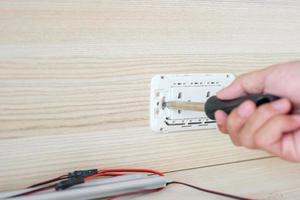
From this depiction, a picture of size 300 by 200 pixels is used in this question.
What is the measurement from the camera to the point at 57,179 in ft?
1.83

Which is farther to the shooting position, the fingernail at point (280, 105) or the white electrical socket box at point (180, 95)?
the white electrical socket box at point (180, 95)

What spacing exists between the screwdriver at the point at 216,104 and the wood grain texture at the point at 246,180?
0.13 m

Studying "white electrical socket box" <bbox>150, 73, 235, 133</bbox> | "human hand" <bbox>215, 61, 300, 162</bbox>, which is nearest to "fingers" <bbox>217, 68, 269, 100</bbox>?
"human hand" <bbox>215, 61, 300, 162</bbox>

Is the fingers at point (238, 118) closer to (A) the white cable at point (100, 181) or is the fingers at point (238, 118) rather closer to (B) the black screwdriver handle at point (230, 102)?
(B) the black screwdriver handle at point (230, 102)

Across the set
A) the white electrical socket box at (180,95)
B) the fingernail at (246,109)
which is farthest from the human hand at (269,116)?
the white electrical socket box at (180,95)

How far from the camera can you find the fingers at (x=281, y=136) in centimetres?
44

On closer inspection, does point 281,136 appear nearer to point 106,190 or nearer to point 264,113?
point 264,113

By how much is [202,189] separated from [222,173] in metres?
0.07

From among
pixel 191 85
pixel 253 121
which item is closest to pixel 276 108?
pixel 253 121

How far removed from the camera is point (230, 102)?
0.50 m

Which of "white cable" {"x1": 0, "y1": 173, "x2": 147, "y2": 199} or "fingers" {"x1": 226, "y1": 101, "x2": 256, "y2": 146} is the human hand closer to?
"fingers" {"x1": 226, "y1": 101, "x2": 256, "y2": 146}

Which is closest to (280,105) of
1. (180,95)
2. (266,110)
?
(266,110)

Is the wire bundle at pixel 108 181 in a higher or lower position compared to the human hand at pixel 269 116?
lower

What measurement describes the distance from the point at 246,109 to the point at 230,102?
52 mm
